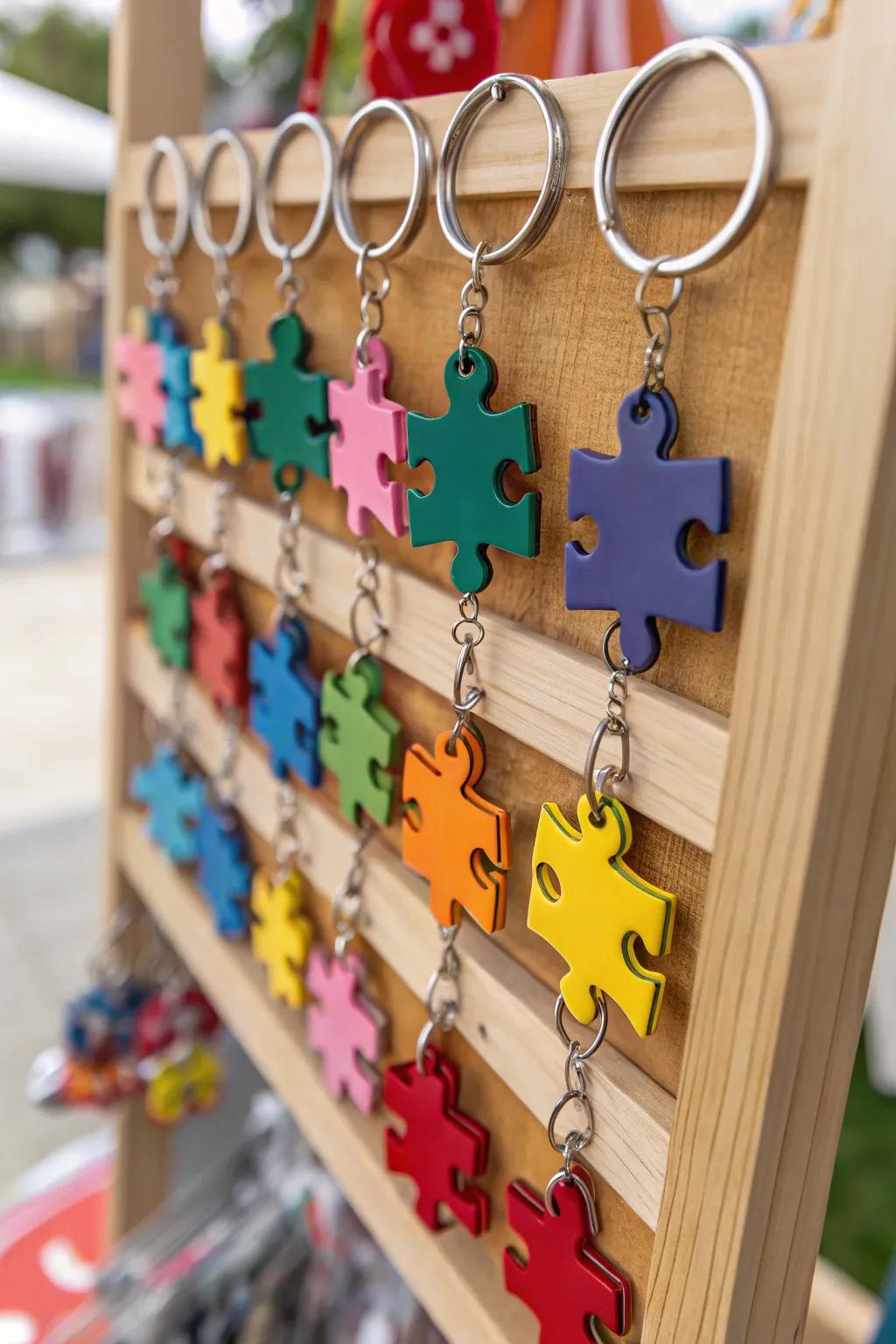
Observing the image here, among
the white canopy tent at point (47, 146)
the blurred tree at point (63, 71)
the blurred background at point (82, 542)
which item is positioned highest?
the blurred tree at point (63, 71)

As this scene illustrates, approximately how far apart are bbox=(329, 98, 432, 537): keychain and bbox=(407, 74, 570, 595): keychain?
27mm

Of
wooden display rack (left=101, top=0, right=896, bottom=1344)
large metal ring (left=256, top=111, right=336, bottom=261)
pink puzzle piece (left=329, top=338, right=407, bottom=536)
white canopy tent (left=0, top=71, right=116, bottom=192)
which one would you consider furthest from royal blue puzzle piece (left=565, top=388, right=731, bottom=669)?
white canopy tent (left=0, top=71, right=116, bottom=192)

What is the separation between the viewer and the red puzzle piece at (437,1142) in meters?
0.50

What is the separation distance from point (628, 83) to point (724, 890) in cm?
25

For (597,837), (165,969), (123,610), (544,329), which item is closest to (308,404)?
(544,329)

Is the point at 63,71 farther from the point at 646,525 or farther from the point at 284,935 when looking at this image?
the point at 646,525

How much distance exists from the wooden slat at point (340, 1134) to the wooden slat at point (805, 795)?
0.14 metres

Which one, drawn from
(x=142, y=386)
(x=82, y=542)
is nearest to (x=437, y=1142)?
(x=142, y=386)

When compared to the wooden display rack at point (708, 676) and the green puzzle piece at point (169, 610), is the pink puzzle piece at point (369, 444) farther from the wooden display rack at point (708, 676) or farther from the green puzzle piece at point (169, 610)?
the green puzzle piece at point (169, 610)

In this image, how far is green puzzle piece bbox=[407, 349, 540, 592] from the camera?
1.27ft

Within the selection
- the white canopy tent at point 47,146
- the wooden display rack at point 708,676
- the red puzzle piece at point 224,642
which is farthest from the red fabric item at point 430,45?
the white canopy tent at point 47,146

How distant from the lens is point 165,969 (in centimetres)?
102

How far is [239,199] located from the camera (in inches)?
23.6

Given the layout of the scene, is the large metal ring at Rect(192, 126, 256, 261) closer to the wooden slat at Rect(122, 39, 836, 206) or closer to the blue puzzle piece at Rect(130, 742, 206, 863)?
the wooden slat at Rect(122, 39, 836, 206)
